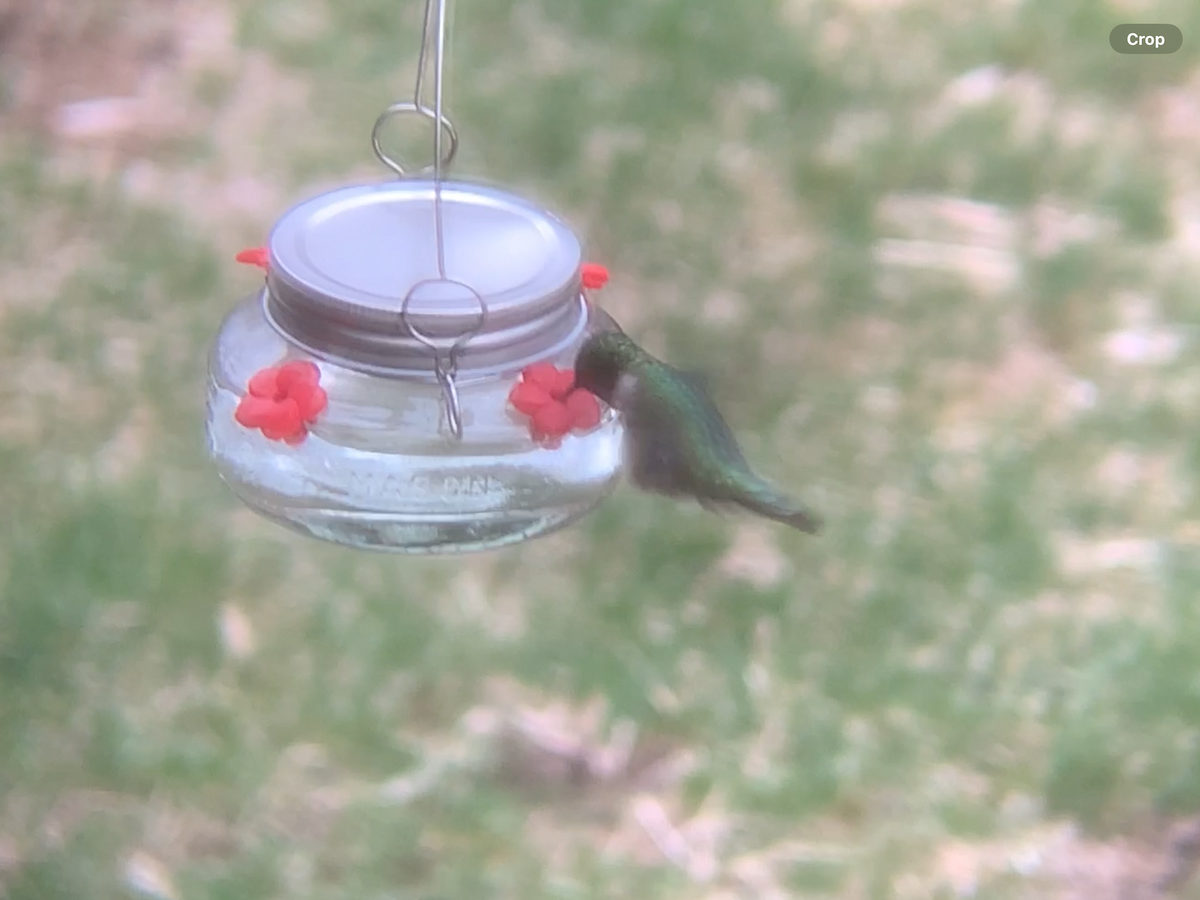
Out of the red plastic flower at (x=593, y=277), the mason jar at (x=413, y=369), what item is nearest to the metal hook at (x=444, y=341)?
the mason jar at (x=413, y=369)

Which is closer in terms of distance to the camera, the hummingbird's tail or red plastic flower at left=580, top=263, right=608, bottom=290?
the hummingbird's tail

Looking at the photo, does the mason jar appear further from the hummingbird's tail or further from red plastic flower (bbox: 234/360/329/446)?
the hummingbird's tail

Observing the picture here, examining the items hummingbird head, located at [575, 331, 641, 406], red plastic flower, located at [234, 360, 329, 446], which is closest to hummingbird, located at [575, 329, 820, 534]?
hummingbird head, located at [575, 331, 641, 406]

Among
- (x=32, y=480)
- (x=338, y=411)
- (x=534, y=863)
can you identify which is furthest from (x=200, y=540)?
(x=338, y=411)

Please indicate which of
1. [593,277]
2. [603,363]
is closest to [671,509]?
[593,277]

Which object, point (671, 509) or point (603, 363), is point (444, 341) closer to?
point (603, 363)
